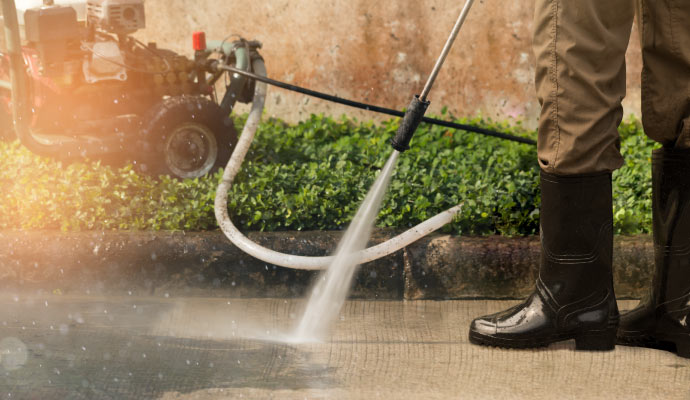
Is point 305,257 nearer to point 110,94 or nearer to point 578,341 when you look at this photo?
point 578,341

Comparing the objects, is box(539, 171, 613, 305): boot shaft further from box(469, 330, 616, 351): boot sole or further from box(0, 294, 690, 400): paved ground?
box(0, 294, 690, 400): paved ground

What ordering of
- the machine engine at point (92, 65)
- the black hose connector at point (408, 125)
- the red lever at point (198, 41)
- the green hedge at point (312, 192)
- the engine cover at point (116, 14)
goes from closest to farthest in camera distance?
the black hose connector at point (408, 125) → the green hedge at point (312, 192) → the machine engine at point (92, 65) → the engine cover at point (116, 14) → the red lever at point (198, 41)

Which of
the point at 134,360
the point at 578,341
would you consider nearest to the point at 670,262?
the point at 578,341

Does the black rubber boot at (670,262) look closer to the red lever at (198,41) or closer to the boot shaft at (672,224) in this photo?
the boot shaft at (672,224)

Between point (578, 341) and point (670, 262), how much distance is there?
390 millimetres

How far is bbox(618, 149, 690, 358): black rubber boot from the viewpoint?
267 centimetres

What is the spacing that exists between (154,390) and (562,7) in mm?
1656

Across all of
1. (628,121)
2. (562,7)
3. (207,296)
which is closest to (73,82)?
(207,296)

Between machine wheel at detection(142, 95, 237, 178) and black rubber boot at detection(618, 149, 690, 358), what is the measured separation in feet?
7.63

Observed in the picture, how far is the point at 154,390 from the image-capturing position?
96.3 inches

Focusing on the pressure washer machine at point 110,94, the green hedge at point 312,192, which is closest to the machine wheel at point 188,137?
the pressure washer machine at point 110,94

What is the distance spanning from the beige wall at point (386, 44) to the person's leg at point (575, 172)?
266 centimetres

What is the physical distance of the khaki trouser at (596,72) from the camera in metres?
2.51

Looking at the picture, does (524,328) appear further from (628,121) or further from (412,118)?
(628,121)
